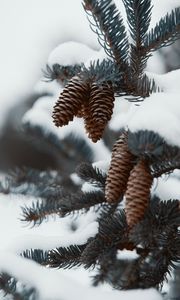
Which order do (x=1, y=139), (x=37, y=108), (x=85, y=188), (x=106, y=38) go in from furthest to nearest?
1. (x=1, y=139)
2. (x=37, y=108)
3. (x=85, y=188)
4. (x=106, y=38)

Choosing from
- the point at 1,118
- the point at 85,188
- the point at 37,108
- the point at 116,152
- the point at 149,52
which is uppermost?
the point at 149,52

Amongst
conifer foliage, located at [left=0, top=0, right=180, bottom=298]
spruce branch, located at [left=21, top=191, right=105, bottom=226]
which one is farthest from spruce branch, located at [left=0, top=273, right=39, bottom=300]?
spruce branch, located at [left=21, top=191, right=105, bottom=226]

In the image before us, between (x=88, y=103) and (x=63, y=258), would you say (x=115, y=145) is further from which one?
(x=63, y=258)

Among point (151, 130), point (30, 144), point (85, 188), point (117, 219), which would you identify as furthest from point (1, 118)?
point (151, 130)

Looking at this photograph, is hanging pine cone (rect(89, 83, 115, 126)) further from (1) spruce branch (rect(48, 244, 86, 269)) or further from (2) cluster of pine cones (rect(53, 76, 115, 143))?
(1) spruce branch (rect(48, 244, 86, 269))

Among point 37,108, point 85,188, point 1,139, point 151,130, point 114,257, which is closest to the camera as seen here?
point 151,130

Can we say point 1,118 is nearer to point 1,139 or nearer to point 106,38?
point 1,139

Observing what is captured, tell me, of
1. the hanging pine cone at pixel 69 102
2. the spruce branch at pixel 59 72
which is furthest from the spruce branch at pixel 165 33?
the spruce branch at pixel 59 72
